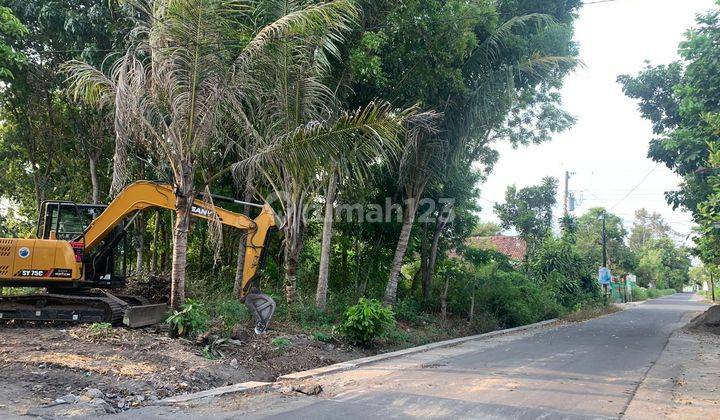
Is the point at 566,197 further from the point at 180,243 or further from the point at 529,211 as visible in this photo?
the point at 180,243

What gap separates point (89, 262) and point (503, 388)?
8645 millimetres

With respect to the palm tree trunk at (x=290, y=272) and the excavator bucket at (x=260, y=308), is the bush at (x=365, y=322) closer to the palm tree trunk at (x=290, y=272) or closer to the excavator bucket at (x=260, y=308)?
the excavator bucket at (x=260, y=308)

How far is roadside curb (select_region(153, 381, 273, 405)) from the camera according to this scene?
7.07m

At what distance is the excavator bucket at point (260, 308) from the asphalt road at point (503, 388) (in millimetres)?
3037

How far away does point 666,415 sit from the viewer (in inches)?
277

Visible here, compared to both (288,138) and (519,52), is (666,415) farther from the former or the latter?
Answer: (519,52)

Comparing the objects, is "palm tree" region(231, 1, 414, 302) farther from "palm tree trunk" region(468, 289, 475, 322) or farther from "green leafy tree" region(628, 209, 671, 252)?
"green leafy tree" region(628, 209, 671, 252)

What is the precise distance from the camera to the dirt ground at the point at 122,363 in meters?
6.91

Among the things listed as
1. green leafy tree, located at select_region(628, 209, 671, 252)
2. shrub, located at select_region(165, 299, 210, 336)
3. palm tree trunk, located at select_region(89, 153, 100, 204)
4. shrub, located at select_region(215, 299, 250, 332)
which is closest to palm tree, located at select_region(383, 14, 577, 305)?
shrub, located at select_region(215, 299, 250, 332)

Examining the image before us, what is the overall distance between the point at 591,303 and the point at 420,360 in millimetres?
22852

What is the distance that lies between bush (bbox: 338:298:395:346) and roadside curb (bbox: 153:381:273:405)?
144 inches

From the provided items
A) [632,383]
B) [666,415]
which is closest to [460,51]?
[632,383]

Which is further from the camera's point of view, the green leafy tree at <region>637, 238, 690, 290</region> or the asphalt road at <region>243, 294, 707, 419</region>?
the green leafy tree at <region>637, 238, 690, 290</region>

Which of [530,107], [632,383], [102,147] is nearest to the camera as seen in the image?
[632,383]
